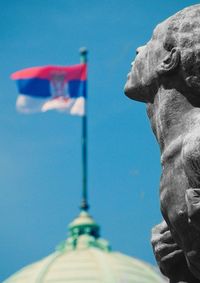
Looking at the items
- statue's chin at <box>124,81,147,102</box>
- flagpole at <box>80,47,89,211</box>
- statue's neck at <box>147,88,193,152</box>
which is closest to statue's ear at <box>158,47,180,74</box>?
statue's neck at <box>147,88,193,152</box>

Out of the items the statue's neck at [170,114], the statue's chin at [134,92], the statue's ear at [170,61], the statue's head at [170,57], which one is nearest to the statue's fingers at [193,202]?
the statue's neck at [170,114]

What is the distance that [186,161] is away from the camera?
6031mm

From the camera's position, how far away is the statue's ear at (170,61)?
20.7ft

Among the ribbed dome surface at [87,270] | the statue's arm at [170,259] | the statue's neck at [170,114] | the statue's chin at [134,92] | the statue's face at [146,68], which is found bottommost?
the ribbed dome surface at [87,270]

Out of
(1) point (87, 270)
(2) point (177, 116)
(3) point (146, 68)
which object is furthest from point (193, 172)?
(1) point (87, 270)

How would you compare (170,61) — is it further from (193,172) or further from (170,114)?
(193,172)

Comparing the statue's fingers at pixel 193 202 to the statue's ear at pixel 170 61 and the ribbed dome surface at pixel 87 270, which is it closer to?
the statue's ear at pixel 170 61

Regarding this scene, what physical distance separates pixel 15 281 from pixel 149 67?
53.0 metres

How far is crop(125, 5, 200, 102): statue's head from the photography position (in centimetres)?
629

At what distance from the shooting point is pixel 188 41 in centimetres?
630

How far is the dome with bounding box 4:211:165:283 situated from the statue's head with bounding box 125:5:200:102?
4921 cm

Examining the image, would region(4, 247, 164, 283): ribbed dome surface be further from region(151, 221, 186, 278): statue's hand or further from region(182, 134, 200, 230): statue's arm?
region(182, 134, 200, 230): statue's arm

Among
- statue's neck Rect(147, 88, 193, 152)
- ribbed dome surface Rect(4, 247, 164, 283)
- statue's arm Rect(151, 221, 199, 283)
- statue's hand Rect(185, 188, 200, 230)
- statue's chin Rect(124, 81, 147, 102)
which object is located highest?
statue's chin Rect(124, 81, 147, 102)

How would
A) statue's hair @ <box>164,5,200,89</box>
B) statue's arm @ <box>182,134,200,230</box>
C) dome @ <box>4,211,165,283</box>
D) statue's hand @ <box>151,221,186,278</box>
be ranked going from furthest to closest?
dome @ <box>4,211,165,283</box>
statue's hand @ <box>151,221,186,278</box>
statue's hair @ <box>164,5,200,89</box>
statue's arm @ <box>182,134,200,230</box>
